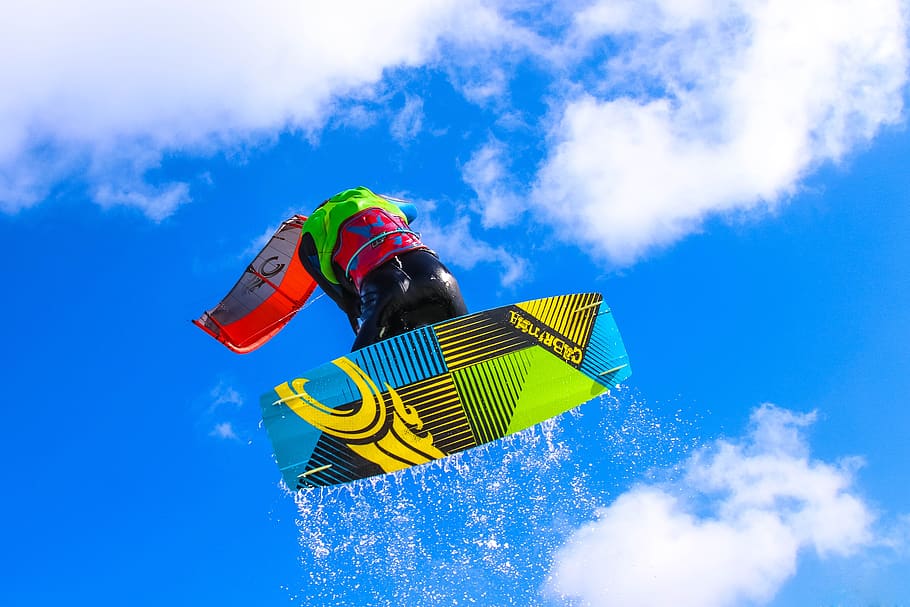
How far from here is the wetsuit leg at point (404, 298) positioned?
6344 mm

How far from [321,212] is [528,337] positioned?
1.91m

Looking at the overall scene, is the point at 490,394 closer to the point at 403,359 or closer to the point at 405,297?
the point at 403,359

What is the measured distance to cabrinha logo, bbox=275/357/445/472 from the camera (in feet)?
20.0

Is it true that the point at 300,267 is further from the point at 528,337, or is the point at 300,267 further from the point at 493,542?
the point at 493,542

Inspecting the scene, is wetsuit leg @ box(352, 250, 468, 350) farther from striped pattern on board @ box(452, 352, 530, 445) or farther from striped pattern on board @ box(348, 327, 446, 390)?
striped pattern on board @ box(452, 352, 530, 445)

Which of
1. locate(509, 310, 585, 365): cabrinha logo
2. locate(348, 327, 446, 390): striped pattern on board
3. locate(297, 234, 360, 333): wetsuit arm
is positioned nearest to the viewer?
locate(348, 327, 446, 390): striped pattern on board

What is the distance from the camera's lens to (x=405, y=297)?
6.36 m

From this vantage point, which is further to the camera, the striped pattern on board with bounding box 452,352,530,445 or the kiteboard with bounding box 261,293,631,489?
the striped pattern on board with bounding box 452,352,530,445

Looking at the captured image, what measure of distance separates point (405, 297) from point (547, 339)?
3.67 feet

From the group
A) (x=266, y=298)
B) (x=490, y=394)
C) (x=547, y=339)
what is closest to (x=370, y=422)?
(x=490, y=394)

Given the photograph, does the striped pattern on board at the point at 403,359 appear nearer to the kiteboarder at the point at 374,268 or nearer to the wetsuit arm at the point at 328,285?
the kiteboarder at the point at 374,268

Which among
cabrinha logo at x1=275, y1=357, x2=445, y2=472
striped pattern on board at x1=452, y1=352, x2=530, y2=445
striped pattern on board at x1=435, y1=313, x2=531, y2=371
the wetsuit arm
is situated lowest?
cabrinha logo at x1=275, y1=357, x2=445, y2=472

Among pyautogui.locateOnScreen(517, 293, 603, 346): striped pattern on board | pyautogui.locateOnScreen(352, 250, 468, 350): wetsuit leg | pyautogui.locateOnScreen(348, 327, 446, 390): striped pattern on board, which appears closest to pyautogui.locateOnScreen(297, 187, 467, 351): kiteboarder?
pyautogui.locateOnScreen(352, 250, 468, 350): wetsuit leg

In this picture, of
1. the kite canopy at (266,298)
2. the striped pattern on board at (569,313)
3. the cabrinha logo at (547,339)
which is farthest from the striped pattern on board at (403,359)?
the kite canopy at (266,298)
